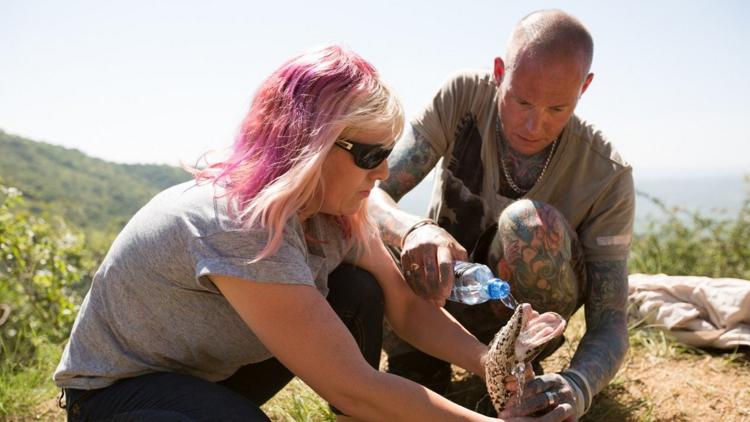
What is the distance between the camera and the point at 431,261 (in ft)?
8.31

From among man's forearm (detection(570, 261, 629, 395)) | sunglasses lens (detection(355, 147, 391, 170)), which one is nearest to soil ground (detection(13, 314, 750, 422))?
man's forearm (detection(570, 261, 629, 395))

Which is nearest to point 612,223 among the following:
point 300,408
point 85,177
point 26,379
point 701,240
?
point 300,408

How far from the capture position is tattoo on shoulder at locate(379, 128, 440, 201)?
3.28 metres

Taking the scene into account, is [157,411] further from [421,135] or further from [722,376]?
[722,376]

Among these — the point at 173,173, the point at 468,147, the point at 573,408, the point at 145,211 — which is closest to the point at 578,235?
the point at 468,147

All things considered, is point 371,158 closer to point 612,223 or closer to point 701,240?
point 612,223

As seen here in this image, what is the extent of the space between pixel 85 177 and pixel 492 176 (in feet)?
105

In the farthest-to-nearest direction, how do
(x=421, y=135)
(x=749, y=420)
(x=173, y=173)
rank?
(x=173, y=173)
(x=421, y=135)
(x=749, y=420)

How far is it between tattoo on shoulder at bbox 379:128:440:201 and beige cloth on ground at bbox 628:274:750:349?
1.68m

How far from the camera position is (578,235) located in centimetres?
308

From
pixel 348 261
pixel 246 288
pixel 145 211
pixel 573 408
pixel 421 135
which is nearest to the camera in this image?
pixel 246 288

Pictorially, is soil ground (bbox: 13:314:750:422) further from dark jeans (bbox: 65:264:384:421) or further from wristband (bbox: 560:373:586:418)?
dark jeans (bbox: 65:264:384:421)

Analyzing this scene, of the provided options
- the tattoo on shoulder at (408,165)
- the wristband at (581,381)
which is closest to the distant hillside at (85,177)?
the tattoo on shoulder at (408,165)

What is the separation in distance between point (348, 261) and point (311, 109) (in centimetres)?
80
